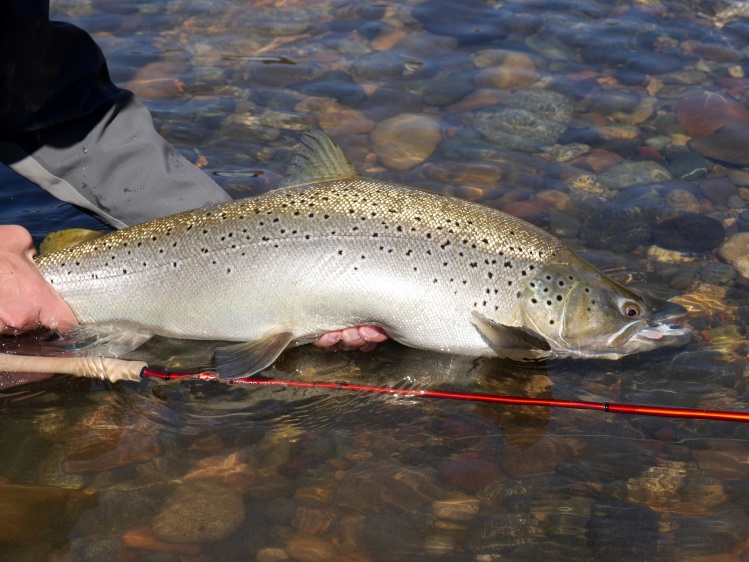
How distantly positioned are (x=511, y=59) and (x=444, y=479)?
16.9ft

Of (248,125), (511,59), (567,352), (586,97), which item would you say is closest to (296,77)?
(248,125)

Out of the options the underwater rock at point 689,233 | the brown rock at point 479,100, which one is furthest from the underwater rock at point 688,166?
the brown rock at point 479,100

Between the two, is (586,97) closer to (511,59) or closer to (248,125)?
(511,59)

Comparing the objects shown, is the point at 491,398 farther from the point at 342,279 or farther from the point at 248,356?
the point at 248,356

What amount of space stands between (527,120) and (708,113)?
1523 mm

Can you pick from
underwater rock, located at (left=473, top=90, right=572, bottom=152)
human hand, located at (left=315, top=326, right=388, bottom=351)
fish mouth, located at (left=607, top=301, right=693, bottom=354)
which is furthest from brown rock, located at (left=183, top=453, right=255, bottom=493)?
underwater rock, located at (left=473, top=90, right=572, bottom=152)

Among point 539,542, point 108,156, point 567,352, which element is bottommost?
point 539,542

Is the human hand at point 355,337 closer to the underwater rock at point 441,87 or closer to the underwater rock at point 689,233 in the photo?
the underwater rock at point 689,233

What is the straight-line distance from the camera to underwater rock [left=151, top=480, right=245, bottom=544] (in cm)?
328

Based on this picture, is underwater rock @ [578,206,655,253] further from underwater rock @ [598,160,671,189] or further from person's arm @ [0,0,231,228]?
person's arm @ [0,0,231,228]

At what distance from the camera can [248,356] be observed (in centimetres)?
399

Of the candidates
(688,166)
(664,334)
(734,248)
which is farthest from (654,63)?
(664,334)

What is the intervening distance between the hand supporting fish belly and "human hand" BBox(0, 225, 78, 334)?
9cm

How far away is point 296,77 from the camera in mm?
7398
